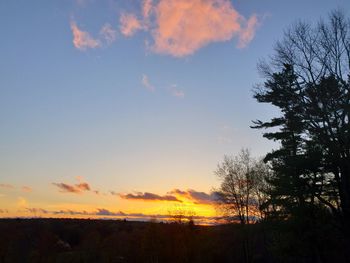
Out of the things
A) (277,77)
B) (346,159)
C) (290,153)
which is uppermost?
(277,77)

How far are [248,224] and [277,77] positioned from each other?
77.2 feet

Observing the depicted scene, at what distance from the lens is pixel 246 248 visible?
49.6 m

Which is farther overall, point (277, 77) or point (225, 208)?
point (225, 208)

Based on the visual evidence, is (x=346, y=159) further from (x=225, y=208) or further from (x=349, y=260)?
(x=225, y=208)

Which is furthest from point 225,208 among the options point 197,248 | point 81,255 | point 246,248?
point 81,255

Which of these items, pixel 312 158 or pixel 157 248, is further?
pixel 157 248

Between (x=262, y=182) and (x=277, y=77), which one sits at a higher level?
(x=277, y=77)

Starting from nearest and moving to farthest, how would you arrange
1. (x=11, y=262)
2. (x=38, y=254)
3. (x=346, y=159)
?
(x=346, y=159) → (x=11, y=262) → (x=38, y=254)

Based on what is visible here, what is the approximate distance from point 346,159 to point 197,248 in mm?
38658

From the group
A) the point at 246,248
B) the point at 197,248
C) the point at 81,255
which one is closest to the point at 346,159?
the point at 246,248

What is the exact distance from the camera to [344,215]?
2473 cm

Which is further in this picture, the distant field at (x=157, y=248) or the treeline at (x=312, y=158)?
the distant field at (x=157, y=248)

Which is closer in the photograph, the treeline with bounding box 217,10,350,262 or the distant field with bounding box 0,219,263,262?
the treeline with bounding box 217,10,350,262

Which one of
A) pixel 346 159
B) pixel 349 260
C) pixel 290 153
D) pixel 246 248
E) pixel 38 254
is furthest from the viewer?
pixel 38 254
